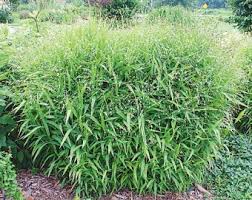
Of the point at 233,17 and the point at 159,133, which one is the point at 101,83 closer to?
the point at 159,133

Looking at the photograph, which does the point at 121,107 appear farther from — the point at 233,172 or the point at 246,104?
the point at 246,104

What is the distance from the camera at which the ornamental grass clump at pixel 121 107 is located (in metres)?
2.19

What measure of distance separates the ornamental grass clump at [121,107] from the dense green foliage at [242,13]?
443 centimetres

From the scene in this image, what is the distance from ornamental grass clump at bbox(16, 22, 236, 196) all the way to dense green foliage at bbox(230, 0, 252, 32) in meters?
4.43

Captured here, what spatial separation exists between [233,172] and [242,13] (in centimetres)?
469

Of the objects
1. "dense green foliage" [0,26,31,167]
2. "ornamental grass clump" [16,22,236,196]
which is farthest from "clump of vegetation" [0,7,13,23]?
"ornamental grass clump" [16,22,236,196]

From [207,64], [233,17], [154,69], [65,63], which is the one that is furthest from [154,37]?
[233,17]

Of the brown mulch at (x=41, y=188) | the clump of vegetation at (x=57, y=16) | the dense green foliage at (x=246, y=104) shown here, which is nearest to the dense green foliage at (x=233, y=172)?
the dense green foliage at (x=246, y=104)

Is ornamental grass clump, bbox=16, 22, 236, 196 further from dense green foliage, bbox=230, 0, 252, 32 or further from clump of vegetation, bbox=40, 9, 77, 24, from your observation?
dense green foliage, bbox=230, 0, 252, 32

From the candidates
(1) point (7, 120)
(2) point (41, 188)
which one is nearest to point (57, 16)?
(1) point (7, 120)

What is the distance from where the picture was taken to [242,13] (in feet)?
21.9

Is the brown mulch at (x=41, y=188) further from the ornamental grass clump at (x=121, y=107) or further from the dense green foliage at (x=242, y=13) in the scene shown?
the dense green foliage at (x=242, y=13)

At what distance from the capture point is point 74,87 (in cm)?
224

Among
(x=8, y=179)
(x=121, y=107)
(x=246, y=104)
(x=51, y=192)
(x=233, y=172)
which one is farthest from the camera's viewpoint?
(x=246, y=104)
